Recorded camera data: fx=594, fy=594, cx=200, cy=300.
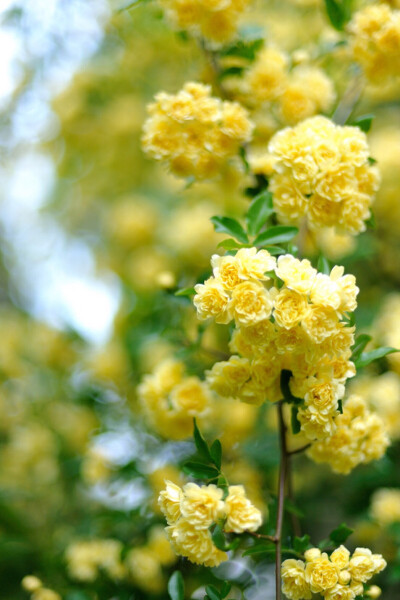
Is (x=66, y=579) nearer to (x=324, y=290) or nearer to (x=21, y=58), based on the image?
(x=324, y=290)

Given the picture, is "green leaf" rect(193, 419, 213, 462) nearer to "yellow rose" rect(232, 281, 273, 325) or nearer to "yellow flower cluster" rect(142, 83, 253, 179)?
"yellow rose" rect(232, 281, 273, 325)

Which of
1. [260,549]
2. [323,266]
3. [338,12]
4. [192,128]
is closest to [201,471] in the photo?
[260,549]

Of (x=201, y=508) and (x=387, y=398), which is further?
(x=387, y=398)

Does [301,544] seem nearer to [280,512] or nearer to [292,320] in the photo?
[280,512]

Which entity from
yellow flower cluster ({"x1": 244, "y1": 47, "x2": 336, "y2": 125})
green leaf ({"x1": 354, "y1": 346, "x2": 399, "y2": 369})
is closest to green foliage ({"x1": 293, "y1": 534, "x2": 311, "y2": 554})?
green leaf ({"x1": 354, "y1": 346, "x2": 399, "y2": 369})

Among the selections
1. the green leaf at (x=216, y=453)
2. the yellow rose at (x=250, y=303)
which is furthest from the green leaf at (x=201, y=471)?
the yellow rose at (x=250, y=303)

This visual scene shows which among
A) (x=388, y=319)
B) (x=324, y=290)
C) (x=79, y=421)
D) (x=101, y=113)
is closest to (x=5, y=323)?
(x=79, y=421)

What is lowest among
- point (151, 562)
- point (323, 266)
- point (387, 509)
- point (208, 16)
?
point (387, 509)
